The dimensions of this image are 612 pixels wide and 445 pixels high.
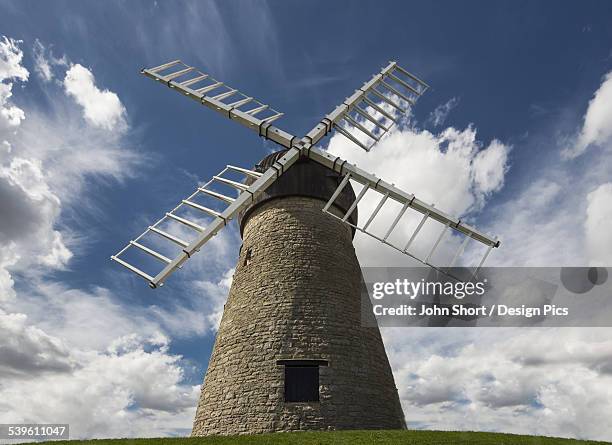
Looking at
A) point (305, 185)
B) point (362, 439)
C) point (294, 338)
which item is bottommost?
point (362, 439)

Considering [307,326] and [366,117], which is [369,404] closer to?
[307,326]

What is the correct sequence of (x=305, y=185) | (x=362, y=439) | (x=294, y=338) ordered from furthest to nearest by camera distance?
(x=305, y=185) < (x=294, y=338) < (x=362, y=439)

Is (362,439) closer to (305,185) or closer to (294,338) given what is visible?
(294,338)

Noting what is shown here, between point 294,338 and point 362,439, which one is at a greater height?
point 294,338

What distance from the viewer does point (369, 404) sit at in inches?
535

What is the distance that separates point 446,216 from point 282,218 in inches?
243

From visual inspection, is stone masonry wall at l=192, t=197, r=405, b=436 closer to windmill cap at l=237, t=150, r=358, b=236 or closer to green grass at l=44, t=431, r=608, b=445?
windmill cap at l=237, t=150, r=358, b=236

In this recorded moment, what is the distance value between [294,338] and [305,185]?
6036 mm

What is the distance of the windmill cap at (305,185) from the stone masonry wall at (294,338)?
35 cm

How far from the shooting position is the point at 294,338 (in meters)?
13.9

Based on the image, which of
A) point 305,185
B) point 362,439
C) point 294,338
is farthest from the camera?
point 305,185

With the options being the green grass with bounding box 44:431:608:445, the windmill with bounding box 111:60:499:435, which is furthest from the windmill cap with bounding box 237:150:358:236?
the green grass with bounding box 44:431:608:445

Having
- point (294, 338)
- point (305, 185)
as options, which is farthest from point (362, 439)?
point (305, 185)

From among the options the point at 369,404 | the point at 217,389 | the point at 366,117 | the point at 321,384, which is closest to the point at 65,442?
the point at 217,389
